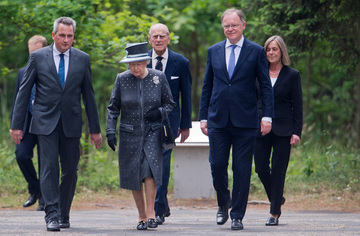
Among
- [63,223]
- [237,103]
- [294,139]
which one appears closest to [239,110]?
[237,103]

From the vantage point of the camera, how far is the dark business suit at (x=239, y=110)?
24.5 feet

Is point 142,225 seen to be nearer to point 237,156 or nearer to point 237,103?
point 237,156

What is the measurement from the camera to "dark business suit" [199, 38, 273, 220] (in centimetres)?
747

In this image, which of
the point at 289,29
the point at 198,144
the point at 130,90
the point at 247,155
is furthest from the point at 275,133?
the point at 289,29

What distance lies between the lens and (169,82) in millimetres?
8414

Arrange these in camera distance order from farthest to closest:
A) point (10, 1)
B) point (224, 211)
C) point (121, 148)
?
point (10, 1) < point (224, 211) < point (121, 148)

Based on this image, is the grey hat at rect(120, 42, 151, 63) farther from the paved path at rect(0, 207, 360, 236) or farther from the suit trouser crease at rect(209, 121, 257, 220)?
the paved path at rect(0, 207, 360, 236)

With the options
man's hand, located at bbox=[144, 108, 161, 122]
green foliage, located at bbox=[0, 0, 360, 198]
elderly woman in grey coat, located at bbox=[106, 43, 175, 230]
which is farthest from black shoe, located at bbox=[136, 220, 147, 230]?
green foliage, located at bbox=[0, 0, 360, 198]

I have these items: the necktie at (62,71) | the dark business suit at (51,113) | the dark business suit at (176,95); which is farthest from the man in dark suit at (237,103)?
the necktie at (62,71)

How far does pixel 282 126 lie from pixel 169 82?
1.47 meters

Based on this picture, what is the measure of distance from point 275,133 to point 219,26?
11622 mm

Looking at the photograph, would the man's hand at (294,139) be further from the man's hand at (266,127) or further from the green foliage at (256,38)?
the green foliage at (256,38)

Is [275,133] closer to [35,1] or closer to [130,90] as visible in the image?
[130,90]

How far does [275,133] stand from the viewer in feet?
26.3
